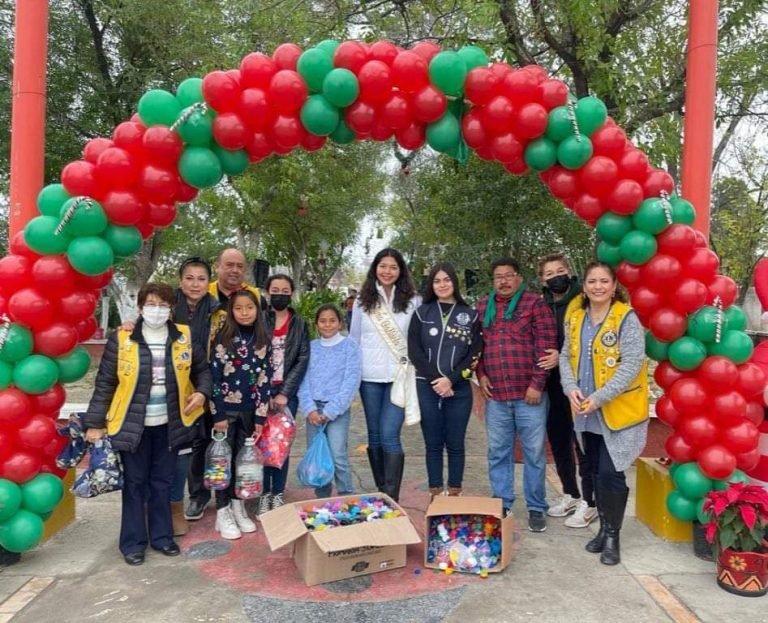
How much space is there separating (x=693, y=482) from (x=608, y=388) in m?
0.86

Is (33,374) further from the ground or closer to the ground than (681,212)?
closer to the ground

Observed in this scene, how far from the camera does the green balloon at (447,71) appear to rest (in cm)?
363

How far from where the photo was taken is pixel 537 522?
14.1ft

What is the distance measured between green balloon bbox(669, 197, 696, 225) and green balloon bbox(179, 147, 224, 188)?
2.79 metres

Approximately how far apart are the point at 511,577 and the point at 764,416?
6.31 ft

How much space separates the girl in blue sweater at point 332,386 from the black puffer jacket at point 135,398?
88cm

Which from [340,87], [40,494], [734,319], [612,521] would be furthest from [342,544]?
[734,319]

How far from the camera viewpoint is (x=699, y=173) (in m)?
4.46

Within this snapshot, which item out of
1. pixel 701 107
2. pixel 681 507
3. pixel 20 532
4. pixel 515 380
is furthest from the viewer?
pixel 701 107

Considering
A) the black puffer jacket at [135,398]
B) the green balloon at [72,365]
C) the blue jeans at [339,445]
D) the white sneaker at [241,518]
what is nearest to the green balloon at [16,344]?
the green balloon at [72,365]

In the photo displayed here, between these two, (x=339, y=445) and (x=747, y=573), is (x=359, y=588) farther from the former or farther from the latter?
(x=747, y=573)

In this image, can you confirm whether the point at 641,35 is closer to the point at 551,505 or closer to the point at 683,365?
the point at 683,365

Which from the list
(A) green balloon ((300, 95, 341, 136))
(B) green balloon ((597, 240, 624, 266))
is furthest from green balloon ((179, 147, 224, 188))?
(B) green balloon ((597, 240, 624, 266))

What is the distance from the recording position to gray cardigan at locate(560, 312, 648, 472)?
12.2 feet
